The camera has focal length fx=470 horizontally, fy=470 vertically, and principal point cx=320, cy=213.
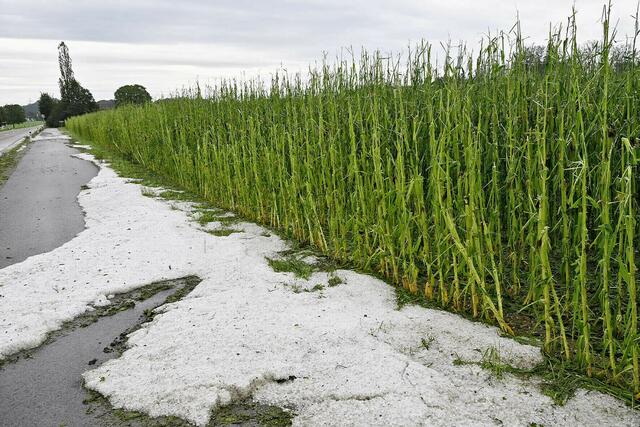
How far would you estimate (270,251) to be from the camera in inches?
145

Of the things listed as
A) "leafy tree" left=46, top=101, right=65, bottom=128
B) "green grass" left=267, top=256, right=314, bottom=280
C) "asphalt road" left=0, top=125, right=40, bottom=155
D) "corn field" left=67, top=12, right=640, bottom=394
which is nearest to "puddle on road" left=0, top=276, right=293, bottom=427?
"green grass" left=267, top=256, right=314, bottom=280

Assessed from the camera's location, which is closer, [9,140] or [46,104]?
[9,140]

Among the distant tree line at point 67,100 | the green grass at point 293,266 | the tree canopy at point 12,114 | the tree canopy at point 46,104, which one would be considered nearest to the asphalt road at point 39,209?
the green grass at point 293,266

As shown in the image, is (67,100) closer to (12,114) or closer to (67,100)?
(67,100)

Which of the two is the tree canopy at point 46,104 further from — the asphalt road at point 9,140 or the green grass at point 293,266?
the green grass at point 293,266

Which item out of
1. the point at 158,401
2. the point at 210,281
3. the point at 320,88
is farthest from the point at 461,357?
the point at 320,88

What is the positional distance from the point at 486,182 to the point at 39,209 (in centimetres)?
548

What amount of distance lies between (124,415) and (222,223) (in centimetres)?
297

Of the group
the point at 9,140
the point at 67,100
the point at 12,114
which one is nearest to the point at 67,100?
the point at 67,100

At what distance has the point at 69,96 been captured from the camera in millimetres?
49469

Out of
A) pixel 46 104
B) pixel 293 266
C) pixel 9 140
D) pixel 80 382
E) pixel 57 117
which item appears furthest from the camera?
pixel 46 104

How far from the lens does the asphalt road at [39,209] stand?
4.27 m

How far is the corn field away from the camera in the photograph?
1872 mm

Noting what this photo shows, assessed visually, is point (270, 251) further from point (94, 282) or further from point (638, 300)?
point (638, 300)
